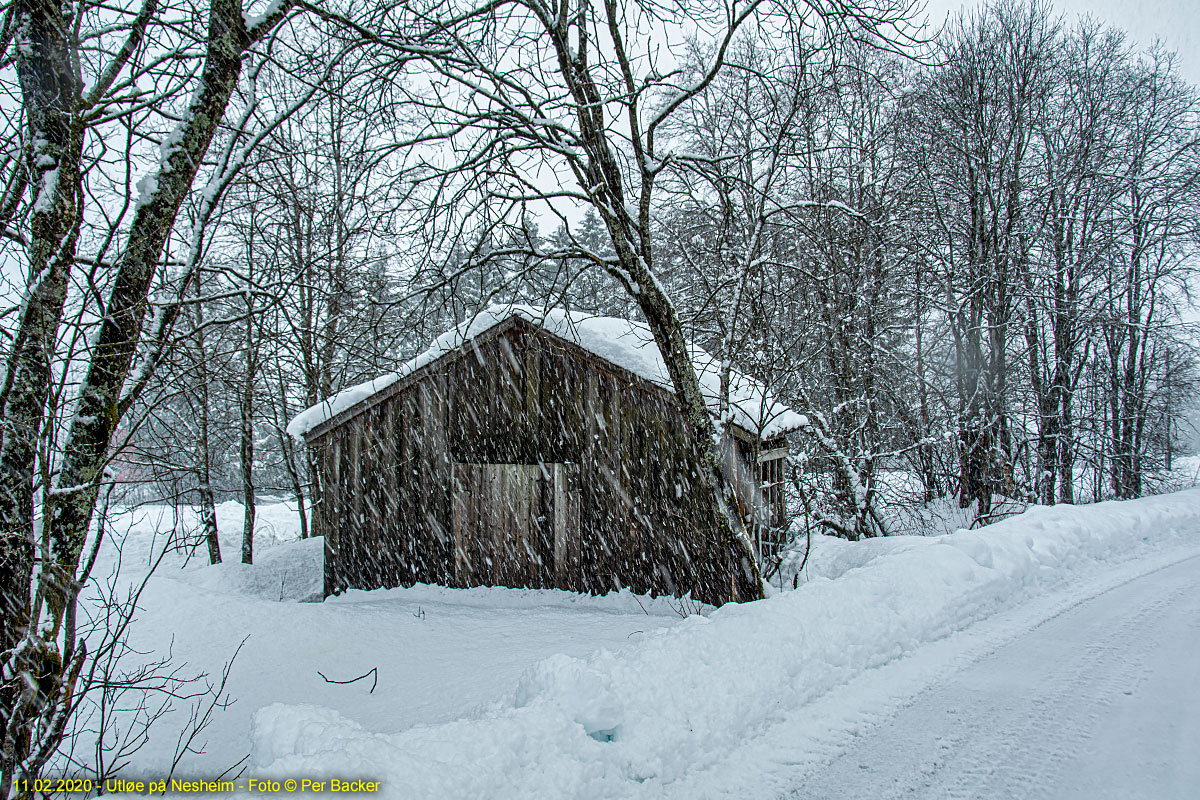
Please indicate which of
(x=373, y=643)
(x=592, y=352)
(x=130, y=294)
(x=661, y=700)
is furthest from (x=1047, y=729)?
(x=373, y=643)

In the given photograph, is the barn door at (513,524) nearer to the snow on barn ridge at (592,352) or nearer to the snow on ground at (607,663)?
the snow on ground at (607,663)

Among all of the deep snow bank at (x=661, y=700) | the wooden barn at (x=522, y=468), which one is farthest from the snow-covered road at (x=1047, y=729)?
the wooden barn at (x=522, y=468)

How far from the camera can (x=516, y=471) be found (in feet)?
30.7

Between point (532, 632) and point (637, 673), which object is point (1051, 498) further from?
point (637, 673)

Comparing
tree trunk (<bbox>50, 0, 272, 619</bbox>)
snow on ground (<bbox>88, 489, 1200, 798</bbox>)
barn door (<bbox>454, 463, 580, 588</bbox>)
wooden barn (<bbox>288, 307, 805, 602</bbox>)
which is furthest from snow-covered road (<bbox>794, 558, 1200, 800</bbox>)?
barn door (<bbox>454, 463, 580, 588</bbox>)

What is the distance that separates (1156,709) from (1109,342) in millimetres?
16535

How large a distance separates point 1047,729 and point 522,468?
281 inches

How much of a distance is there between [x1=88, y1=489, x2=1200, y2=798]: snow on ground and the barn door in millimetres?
326

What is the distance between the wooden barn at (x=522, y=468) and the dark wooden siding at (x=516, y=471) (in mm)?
18

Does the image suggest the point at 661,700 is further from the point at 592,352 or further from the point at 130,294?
the point at 592,352

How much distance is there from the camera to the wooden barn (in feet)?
28.8

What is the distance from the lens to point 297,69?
4289mm

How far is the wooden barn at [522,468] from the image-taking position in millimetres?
8789

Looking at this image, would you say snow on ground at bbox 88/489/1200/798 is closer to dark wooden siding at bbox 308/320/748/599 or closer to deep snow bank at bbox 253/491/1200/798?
deep snow bank at bbox 253/491/1200/798
